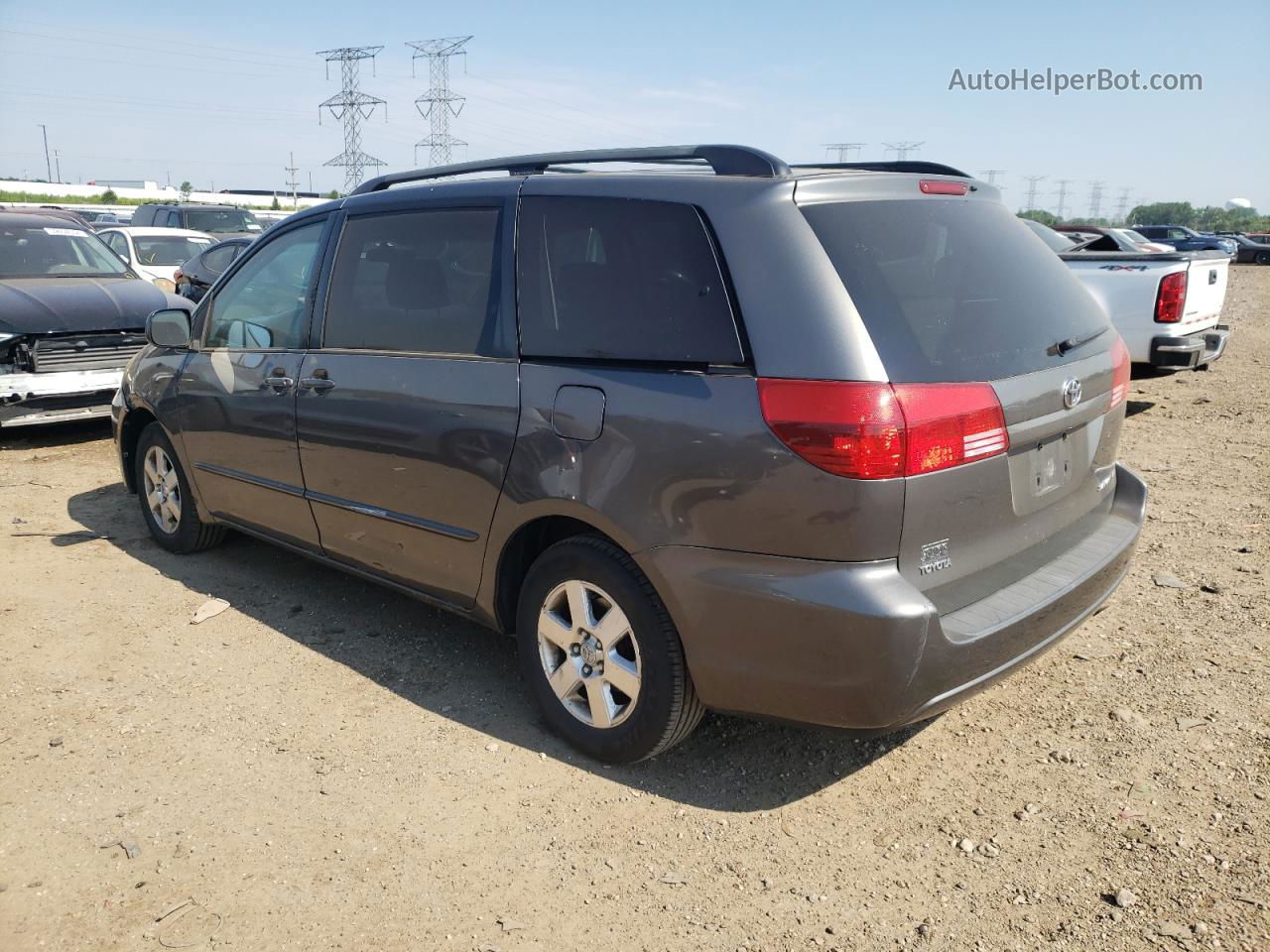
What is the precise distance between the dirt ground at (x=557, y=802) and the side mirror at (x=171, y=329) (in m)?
1.29

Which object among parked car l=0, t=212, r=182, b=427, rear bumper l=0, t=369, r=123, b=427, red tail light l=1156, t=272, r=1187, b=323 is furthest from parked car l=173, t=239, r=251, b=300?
red tail light l=1156, t=272, r=1187, b=323

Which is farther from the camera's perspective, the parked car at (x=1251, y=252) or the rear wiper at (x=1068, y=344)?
the parked car at (x=1251, y=252)

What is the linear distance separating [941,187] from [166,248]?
45.5 feet

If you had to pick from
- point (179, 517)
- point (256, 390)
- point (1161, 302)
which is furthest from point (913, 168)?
point (1161, 302)

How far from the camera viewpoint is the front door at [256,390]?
432 centimetres

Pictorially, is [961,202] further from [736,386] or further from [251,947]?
[251,947]

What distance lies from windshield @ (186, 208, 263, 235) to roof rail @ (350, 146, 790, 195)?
17029 mm

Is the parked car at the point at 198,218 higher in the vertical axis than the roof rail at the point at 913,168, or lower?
lower

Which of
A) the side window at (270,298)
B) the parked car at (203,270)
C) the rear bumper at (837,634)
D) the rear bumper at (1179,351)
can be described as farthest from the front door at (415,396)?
the parked car at (203,270)

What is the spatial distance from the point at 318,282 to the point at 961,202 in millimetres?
2597

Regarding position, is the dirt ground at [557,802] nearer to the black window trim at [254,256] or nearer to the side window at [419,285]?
the black window trim at [254,256]

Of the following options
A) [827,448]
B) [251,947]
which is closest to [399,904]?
[251,947]

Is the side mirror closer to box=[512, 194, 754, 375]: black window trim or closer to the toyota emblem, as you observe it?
box=[512, 194, 754, 375]: black window trim

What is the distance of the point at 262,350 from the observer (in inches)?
176
